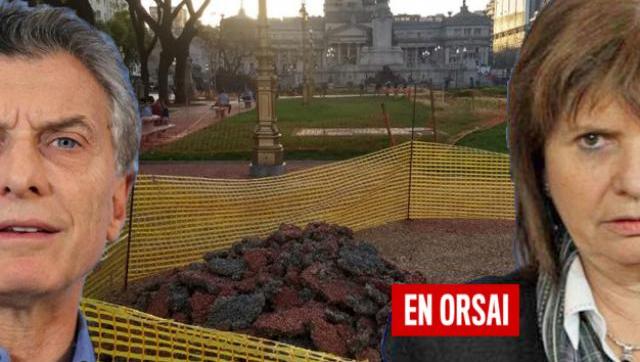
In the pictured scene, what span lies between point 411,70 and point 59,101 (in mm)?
92586

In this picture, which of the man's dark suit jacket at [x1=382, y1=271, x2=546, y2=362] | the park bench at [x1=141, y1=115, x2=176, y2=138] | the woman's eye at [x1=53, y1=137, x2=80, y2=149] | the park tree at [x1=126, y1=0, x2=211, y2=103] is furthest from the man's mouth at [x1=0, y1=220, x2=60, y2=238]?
the park tree at [x1=126, y1=0, x2=211, y2=103]

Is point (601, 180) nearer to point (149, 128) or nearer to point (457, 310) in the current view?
point (457, 310)

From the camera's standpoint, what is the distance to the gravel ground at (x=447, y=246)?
25.2ft

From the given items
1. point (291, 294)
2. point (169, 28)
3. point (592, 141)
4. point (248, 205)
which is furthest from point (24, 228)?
point (169, 28)

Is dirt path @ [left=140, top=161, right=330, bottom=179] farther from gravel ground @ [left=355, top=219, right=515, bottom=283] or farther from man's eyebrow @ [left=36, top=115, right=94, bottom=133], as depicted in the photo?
man's eyebrow @ [left=36, top=115, right=94, bottom=133]

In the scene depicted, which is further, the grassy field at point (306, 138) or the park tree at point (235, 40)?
the park tree at point (235, 40)

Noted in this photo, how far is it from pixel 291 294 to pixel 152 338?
1.85 meters

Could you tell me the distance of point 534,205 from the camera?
165 cm

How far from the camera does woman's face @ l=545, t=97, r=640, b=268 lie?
132 cm

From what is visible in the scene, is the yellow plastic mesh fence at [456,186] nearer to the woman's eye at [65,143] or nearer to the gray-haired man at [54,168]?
the gray-haired man at [54,168]

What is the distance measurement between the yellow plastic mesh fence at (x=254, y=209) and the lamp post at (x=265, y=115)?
3.96m

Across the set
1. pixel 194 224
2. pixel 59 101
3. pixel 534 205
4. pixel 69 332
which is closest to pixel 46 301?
pixel 69 332

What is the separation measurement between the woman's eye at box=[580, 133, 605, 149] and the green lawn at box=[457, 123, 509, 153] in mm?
16876

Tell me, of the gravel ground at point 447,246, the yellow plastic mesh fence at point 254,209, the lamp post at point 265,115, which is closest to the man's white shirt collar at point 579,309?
the yellow plastic mesh fence at point 254,209
